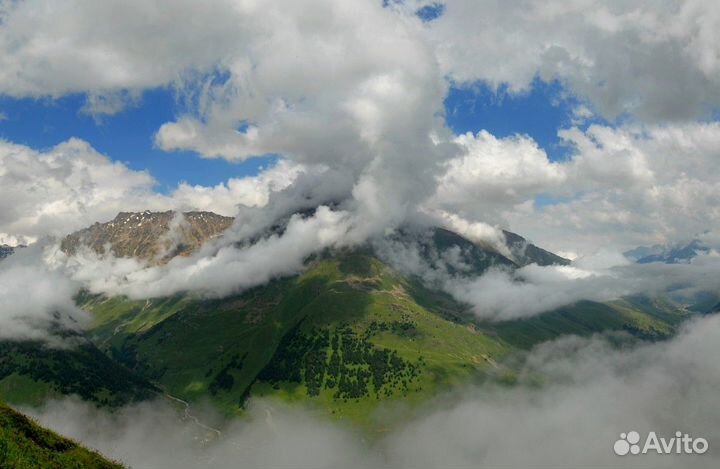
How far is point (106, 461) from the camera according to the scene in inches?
3748

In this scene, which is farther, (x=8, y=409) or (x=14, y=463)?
(x=8, y=409)

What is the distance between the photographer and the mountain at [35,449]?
7394cm

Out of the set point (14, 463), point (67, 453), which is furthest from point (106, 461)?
point (14, 463)

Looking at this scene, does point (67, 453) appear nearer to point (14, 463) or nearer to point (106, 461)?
point (106, 461)

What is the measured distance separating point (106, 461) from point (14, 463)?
87.9ft

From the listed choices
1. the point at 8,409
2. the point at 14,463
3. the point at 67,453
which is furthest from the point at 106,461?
the point at 14,463

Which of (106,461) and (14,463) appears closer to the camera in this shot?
(14,463)

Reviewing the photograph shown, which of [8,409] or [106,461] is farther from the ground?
[8,409]

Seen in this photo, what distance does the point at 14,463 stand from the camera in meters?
70.6

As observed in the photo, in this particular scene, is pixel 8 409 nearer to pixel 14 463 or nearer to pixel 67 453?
pixel 67 453

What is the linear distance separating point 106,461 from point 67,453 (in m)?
7.42

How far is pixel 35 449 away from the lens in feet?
271

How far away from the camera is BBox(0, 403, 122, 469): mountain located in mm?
→ 73938

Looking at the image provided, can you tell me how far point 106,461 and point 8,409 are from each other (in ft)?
64.5
